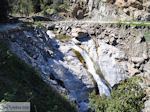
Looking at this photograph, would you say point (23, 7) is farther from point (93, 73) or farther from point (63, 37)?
point (93, 73)

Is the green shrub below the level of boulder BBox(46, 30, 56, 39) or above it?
below

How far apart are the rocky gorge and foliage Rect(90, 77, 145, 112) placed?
359 inches

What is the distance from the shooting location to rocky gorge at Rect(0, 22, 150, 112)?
91.9 ft

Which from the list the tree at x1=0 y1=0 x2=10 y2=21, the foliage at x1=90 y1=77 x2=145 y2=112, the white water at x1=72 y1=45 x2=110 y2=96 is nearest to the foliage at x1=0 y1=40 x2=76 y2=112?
the foliage at x1=90 y1=77 x2=145 y2=112

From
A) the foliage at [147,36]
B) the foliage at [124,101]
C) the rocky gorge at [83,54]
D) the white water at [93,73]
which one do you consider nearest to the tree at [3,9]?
the rocky gorge at [83,54]

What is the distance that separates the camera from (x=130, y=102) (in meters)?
15.4

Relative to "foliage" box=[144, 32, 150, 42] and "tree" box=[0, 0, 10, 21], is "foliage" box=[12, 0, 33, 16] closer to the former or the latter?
"tree" box=[0, 0, 10, 21]

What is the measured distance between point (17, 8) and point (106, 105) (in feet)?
149

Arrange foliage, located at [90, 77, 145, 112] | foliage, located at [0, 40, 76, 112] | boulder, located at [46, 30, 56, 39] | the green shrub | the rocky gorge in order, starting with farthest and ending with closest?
1. boulder, located at [46, 30, 56, 39]
2. the green shrub
3. the rocky gorge
4. foliage, located at [0, 40, 76, 112]
5. foliage, located at [90, 77, 145, 112]

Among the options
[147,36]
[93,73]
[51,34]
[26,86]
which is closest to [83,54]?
[93,73]

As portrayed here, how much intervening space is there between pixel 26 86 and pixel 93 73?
37.7 ft

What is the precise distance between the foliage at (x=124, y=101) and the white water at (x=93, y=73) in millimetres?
12996

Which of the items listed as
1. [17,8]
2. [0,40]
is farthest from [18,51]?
[17,8]

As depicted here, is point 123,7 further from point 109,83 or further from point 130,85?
point 130,85
